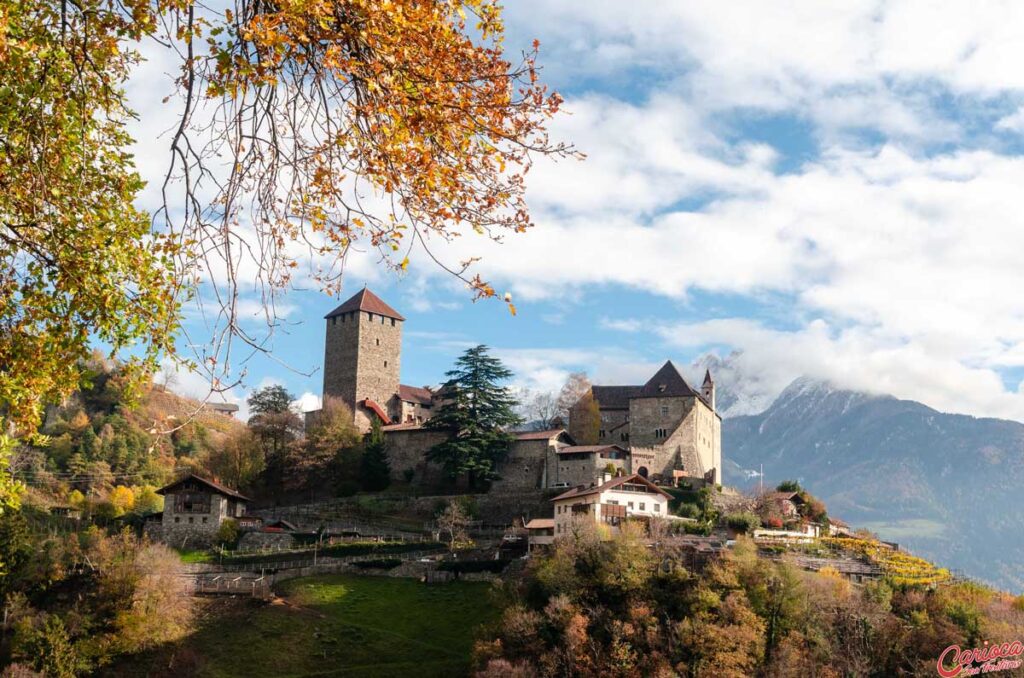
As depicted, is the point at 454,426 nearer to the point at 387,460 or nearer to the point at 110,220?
the point at 387,460

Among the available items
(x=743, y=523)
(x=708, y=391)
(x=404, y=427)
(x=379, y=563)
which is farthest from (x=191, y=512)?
(x=708, y=391)

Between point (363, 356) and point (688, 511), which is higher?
point (363, 356)

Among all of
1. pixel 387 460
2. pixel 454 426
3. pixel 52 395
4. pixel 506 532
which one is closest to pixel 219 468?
pixel 387 460

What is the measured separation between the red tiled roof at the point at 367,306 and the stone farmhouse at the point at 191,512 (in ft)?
61.7

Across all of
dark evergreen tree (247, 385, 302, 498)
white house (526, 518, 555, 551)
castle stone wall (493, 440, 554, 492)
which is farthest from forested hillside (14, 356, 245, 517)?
white house (526, 518, 555, 551)

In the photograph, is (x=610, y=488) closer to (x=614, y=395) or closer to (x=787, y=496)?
(x=787, y=496)

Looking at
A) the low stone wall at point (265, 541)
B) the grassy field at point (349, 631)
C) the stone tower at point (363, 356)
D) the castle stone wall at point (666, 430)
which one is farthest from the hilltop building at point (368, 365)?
the grassy field at point (349, 631)

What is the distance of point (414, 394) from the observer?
71.7 m

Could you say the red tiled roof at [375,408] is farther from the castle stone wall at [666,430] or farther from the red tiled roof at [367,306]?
the castle stone wall at [666,430]

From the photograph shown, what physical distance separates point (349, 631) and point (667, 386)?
25430 mm

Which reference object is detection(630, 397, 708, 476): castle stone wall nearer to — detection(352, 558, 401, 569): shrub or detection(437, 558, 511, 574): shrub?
detection(437, 558, 511, 574): shrub

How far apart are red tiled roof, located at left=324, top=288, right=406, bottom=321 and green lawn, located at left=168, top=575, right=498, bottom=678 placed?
25.4 meters

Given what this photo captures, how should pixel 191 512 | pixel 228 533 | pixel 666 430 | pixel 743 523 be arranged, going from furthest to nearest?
pixel 666 430 < pixel 191 512 < pixel 228 533 < pixel 743 523

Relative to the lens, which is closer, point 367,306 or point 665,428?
point 665,428
